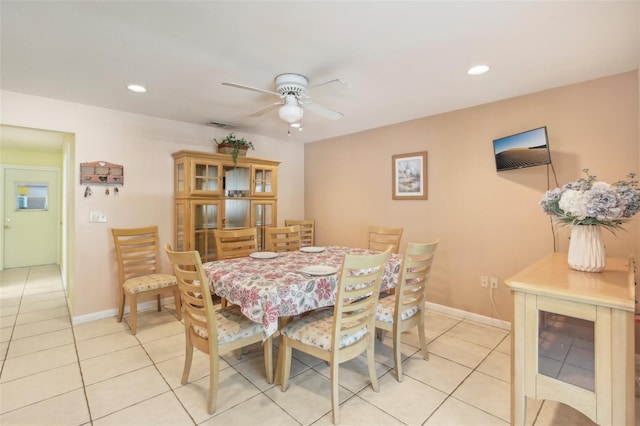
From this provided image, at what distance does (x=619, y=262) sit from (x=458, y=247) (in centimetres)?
146

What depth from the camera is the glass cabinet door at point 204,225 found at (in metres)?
3.61

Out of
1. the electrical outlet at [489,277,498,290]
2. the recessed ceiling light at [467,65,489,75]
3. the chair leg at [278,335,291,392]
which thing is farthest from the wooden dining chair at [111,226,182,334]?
the recessed ceiling light at [467,65,489,75]

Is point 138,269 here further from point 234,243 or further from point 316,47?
point 316,47

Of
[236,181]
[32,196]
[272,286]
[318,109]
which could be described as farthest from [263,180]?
[32,196]

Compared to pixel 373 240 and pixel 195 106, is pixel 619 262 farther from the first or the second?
pixel 195 106

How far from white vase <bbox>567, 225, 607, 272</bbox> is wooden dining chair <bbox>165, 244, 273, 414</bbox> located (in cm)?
184

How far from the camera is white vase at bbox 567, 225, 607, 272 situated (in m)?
1.60

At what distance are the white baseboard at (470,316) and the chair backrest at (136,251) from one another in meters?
3.30

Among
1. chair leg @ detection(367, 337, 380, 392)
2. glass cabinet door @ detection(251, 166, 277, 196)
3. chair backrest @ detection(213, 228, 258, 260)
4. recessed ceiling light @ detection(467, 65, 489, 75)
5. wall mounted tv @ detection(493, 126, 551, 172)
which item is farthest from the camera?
glass cabinet door @ detection(251, 166, 277, 196)

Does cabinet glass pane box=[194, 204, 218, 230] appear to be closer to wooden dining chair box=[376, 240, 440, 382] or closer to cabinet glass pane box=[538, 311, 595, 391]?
wooden dining chair box=[376, 240, 440, 382]

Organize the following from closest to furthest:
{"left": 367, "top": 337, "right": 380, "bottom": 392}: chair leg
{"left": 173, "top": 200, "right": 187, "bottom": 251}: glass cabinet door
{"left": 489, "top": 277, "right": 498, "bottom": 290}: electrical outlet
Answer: {"left": 367, "top": 337, "right": 380, "bottom": 392}: chair leg
{"left": 489, "top": 277, "right": 498, "bottom": 290}: electrical outlet
{"left": 173, "top": 200, "right": 187, "bottom": 251}: glass cabinet door

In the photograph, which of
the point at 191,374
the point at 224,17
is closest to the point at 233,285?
the point at 191,374

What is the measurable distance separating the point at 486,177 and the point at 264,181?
8.97ft

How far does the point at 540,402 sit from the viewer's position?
1907 millimetres
